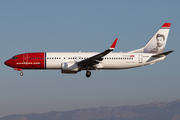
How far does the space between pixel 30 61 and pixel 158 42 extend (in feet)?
77.5

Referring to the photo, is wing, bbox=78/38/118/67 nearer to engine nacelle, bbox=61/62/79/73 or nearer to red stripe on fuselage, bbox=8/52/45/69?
engine nacelle, bbox=61/62/79/73

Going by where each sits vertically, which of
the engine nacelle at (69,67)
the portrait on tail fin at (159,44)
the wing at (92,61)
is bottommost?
the engine nacelle at (69,67)

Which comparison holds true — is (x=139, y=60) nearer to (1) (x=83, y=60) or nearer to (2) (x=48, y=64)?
(1) (x=83, y=60)

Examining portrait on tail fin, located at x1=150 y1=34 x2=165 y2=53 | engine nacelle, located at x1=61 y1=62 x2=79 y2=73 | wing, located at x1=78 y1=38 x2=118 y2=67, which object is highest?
portrait on tail fin, located at x1=150 y1=34 x2=165 y2=53

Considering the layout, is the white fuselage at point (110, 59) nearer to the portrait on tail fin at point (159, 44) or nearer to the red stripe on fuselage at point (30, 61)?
the red stripe on fuselage at point (30, 61)

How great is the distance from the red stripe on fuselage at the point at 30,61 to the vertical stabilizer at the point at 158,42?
16.6 m

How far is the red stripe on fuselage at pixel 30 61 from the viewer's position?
5434cm

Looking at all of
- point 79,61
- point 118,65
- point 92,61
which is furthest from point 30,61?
point 118,65

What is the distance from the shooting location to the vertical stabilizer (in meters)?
59.3

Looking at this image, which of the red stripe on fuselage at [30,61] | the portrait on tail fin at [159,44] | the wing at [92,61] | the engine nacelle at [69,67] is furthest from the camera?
the portrait on tail fin at [159,44]

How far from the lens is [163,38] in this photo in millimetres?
60469

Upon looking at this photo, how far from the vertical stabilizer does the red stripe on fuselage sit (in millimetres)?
16581

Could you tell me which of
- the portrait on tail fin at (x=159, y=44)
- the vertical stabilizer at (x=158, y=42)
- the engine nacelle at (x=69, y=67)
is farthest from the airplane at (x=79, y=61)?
the portrait on tail fin at (x=159, y=44)

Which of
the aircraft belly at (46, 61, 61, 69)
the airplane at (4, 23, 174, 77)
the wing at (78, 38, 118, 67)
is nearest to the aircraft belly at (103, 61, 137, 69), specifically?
the airplane at (4, 23, 174, 77)
